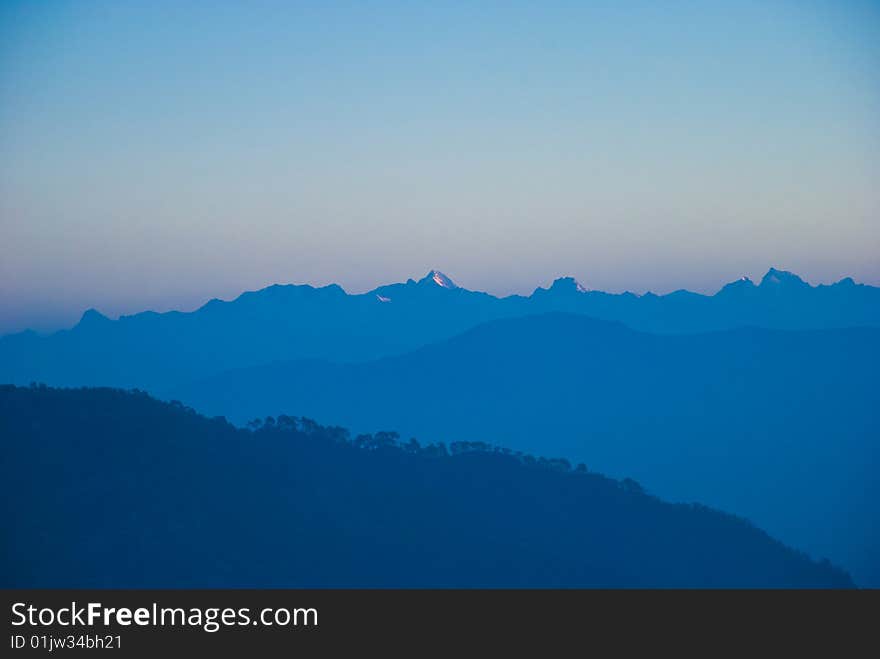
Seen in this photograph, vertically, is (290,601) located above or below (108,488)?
below

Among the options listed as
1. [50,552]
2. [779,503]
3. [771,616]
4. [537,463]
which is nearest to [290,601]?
[771,616]

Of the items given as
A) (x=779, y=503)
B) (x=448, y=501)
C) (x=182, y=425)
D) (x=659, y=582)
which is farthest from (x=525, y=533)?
(x=779, y=503)

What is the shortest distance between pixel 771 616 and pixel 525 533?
71798 millimetres

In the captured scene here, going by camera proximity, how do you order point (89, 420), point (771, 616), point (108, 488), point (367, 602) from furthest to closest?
point (89, 420), point (108, 488), point (771, 616), point (367, 602)

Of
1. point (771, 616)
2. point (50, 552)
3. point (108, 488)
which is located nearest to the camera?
point (771, 616)

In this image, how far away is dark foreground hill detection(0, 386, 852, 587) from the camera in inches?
3086

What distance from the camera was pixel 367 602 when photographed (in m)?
24.5

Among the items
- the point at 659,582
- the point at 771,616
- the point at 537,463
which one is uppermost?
the point at 537,463

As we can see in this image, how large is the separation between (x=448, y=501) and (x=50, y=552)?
40.5 meters

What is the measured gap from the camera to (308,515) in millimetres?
89812

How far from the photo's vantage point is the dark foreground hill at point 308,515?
78.4 m

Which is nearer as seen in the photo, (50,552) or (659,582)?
(50,552)

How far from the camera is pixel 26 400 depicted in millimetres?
88875

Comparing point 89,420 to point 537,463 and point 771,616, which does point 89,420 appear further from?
point 771,616
